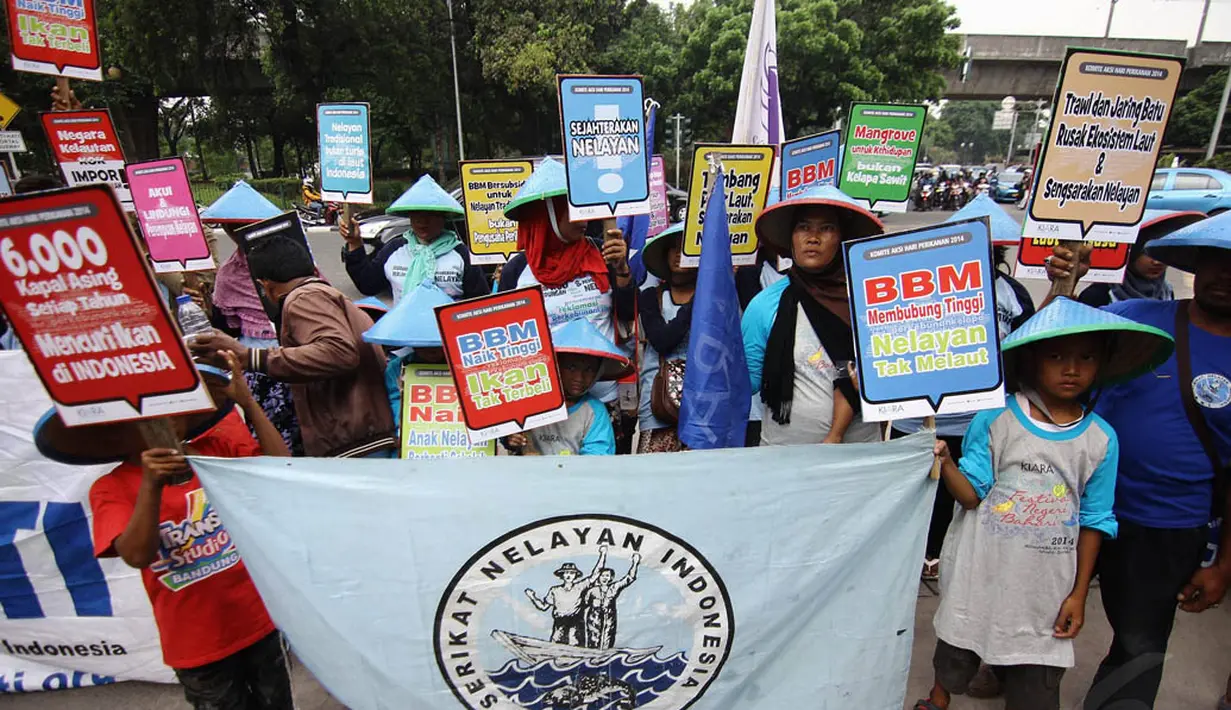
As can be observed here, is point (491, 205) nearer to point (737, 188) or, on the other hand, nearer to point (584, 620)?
point (737, 188)

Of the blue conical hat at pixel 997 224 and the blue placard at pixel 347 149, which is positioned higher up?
the blue placard at pixel 347 149

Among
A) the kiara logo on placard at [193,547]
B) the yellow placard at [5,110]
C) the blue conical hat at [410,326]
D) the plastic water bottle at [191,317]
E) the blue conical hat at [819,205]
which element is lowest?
the kiara logo on placard at [193,547]

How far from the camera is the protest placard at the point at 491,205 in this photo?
13.5ft

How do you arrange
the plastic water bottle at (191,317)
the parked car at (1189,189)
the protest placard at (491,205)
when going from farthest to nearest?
the parked car at (1189,189) → the protest placard at (491,205) → the plastic water bottle at (191,317)

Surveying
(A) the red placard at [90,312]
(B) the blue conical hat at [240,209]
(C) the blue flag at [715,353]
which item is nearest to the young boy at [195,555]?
(A) the red placard at [90,312]

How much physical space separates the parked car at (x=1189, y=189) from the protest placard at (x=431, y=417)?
14.2 metres

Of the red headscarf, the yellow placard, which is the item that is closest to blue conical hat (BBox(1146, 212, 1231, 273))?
the red headscarf

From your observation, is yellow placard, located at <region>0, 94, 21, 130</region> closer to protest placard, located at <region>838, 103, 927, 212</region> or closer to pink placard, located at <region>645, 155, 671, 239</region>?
pink placard, located at <region>645, 155, 671, 239</region>

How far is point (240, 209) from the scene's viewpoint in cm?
376

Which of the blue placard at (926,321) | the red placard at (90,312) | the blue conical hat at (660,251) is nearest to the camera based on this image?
the red placard at (90,312)

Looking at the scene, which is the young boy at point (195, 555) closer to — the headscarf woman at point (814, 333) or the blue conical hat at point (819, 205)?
the headscarf woman at point (814, 333)

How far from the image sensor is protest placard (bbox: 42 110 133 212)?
12.1 ft

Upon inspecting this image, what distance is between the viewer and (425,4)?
19922 millimetres

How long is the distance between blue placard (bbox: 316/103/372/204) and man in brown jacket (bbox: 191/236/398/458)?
1.52 m
